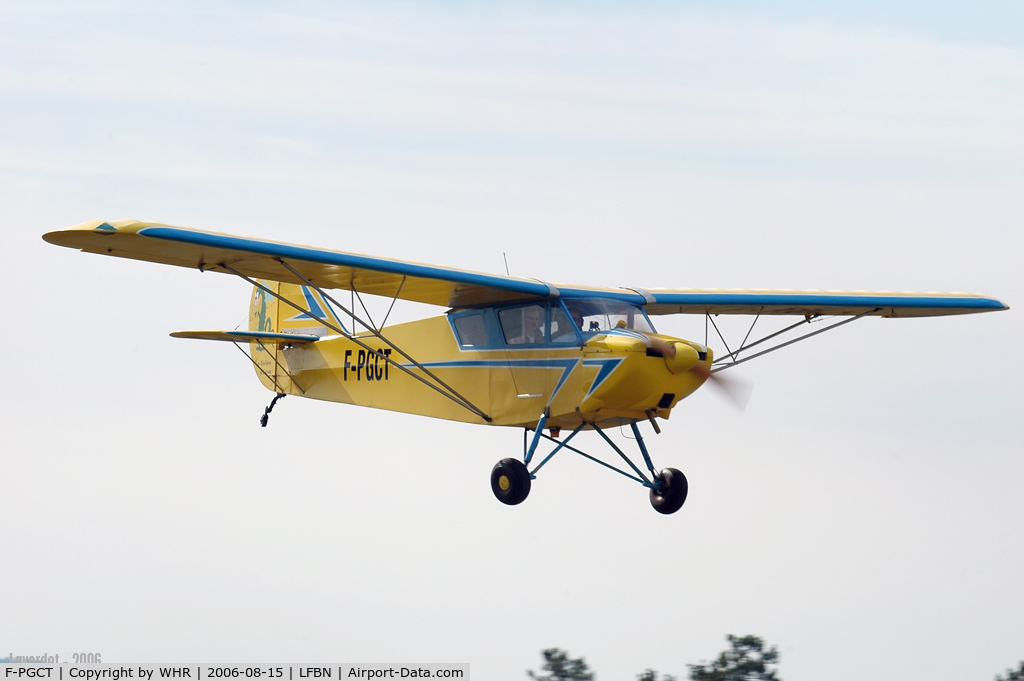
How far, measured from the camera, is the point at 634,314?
15.4m

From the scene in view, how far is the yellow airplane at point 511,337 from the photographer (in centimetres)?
1425

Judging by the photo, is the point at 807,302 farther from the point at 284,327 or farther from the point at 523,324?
the point at 284,327

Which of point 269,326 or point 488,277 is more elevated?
point 269,326

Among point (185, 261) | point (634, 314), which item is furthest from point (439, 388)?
point (185, 261)

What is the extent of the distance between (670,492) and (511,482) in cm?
207

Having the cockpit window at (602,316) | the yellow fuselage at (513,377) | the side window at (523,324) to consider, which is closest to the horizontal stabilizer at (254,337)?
the yellow fuselage at (513,377)

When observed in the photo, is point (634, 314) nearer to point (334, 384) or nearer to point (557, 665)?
point (334, 384)

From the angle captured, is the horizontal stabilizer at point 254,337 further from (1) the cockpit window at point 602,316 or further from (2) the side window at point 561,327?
(1) the cockpit window at point 602,316

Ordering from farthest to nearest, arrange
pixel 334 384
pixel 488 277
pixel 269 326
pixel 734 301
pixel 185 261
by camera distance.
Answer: pixel 269 326 → pixel 334 384 → pixel 734 301 → pixel 488 277 → pixel 185 261

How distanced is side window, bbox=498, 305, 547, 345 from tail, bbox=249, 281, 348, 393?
4278 millimetres

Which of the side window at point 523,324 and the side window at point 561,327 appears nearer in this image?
the side window at point 561,327

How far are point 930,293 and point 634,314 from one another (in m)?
6.16

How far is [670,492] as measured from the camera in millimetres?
15805

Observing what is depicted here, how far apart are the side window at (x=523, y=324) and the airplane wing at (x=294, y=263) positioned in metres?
0.20
